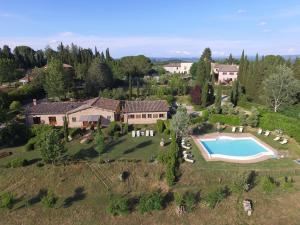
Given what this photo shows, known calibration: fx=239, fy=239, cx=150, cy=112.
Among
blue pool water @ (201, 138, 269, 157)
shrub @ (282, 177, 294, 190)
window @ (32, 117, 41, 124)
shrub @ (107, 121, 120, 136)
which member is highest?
window @ (32, 117, 41, 124)

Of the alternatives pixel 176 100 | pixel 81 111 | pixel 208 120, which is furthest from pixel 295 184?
pixel 176 100

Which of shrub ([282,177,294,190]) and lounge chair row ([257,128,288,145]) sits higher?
lounge chair row ([257,128,288,145])

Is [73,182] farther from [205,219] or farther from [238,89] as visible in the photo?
[238,89]

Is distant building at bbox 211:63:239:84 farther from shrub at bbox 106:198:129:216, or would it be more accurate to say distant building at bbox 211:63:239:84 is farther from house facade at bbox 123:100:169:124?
shrub at bbox 106:198:129:216

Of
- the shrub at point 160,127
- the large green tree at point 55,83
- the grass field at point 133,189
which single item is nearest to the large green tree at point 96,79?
the large green tree at point 55,83

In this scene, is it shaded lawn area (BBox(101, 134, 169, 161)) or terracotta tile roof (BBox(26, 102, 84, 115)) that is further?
terracotta tile roof (BBox(26, 102, 84, 115))

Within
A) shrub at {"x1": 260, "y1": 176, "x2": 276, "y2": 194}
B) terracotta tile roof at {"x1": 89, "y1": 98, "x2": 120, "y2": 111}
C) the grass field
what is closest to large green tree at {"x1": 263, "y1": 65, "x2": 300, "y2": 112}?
the grass field

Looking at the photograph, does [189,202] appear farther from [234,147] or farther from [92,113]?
[92,113]
